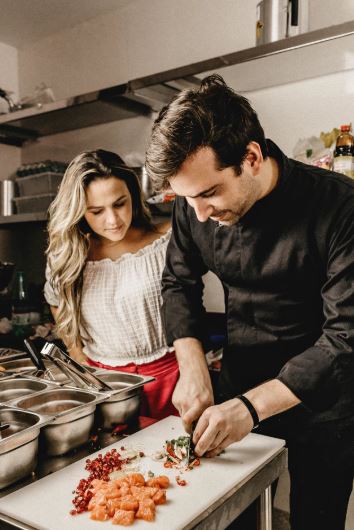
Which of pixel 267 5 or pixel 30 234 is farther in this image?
pixel 30 234

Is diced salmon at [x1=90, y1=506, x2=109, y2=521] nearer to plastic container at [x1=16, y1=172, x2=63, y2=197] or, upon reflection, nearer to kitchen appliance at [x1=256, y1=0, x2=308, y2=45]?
kitchen appliance at [x1=256, y1=0, x2=308, y2=45]

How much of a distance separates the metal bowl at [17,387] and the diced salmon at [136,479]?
0.48m

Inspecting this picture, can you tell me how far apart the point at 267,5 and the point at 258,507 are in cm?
172

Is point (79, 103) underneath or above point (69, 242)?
above

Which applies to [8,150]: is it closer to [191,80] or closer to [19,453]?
[191,80]

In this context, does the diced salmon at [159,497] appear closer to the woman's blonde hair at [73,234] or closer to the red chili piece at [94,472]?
the red chili piece at [94,472]

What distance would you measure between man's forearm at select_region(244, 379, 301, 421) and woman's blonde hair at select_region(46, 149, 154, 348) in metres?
0.92

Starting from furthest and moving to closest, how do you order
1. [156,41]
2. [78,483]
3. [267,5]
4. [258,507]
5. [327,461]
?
[156,41] → [267,5] → [327,461] → [258,507] → [78,483]

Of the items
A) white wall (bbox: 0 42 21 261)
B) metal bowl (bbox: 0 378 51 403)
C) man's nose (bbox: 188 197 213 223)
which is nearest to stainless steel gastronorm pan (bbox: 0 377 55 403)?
metal bowl (bbox: 0 378 51 403)

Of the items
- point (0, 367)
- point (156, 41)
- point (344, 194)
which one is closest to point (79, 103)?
point (156, 41)

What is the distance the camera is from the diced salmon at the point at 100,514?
0.93 metres

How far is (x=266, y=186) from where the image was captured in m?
1.39

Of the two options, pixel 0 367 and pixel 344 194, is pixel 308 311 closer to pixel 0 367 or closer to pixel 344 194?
pixel 344 194

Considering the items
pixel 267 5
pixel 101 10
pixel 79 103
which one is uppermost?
pixel 101 10
